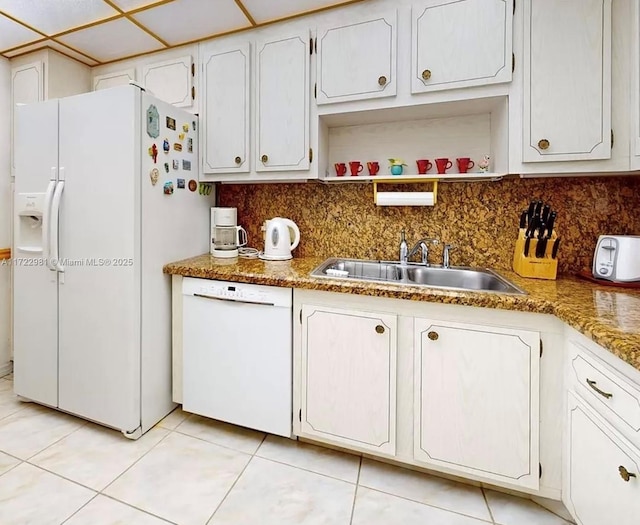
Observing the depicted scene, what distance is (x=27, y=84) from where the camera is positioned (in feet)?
7.76

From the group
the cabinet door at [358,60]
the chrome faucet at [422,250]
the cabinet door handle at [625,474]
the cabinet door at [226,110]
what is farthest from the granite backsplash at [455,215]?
the cabinet door handle at [625,474]

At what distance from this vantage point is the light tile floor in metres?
1.34

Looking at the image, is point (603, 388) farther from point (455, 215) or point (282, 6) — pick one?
point (282, 6)

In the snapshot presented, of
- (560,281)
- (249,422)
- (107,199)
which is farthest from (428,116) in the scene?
(249,422)

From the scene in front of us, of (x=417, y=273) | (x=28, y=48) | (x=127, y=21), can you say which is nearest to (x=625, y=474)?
(x=417, y=273)

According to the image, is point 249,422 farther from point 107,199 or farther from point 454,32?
point 454,32

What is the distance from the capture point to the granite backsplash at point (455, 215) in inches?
68.6

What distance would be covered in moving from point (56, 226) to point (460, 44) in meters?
2.25

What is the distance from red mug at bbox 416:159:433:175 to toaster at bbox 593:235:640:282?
35.2 inches

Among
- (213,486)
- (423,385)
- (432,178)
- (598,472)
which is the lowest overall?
(213,486)

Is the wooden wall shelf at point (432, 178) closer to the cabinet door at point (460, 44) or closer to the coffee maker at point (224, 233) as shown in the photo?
the cabinet door at point (460, 44)

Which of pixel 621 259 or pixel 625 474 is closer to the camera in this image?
pixel 625 474

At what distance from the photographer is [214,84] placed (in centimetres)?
210

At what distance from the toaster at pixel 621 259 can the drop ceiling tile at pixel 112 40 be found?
2779 mm
